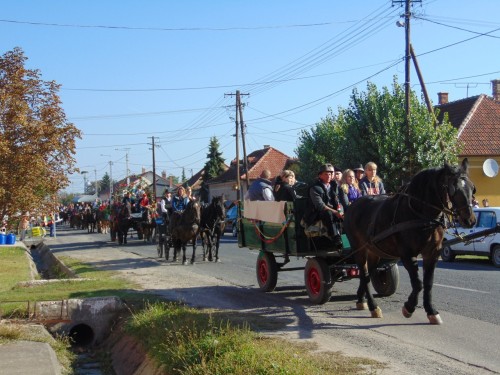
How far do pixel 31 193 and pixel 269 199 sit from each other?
731cm

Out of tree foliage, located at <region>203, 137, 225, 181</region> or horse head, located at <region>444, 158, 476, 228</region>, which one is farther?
tree foliage, located at <region>203, 137, 225, 181</region>

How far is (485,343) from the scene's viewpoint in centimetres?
774

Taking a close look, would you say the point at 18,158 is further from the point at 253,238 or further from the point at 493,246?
the point at 493,246

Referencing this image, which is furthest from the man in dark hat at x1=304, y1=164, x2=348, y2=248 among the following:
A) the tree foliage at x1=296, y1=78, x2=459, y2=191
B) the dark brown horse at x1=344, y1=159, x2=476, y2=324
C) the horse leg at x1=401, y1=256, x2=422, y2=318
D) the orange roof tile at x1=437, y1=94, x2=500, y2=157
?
the orange roof tile at x1=437, y1=94, x2=500, y2=157

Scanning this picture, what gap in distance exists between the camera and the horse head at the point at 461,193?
302 inches

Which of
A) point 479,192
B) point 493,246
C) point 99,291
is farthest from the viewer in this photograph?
point 479,192

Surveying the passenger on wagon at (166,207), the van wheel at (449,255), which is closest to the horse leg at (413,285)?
the van wheel at (449,255)

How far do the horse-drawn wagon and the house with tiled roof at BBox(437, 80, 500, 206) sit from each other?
24023 mm

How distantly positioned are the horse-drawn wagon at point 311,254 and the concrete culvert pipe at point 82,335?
11.1 feet

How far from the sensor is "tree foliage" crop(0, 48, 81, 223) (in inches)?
637

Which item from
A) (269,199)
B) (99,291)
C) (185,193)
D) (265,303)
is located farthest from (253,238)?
(185,193)

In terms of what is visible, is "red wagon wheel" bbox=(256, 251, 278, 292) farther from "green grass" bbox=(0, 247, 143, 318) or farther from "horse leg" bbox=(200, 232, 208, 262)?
"horse leg" bbox=(200, 232, 208, 262)

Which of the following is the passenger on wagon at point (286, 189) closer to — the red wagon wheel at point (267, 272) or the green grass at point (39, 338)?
the red wagon wheel at point (267, 272)

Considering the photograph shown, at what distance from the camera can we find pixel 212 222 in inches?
778
